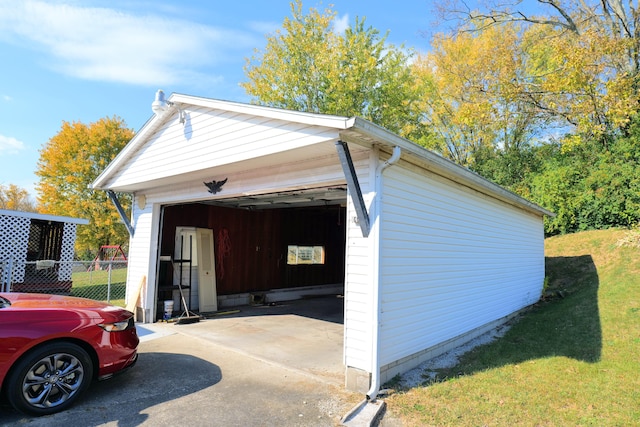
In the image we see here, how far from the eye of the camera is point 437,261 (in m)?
5.38

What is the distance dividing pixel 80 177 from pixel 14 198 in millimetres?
14989

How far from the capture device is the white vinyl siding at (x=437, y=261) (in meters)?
4.37

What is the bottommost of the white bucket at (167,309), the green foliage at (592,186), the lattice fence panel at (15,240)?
the white bucket at (167,309)

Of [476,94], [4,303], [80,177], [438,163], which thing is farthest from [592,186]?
[80,177]

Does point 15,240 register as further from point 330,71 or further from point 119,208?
point 330,71

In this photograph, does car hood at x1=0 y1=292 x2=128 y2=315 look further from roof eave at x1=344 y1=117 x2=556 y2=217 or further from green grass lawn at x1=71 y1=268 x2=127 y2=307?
green grass lawn at x1=71 y1=268 x2=127 y2=307

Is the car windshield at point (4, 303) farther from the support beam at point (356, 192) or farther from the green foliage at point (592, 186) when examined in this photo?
the green foliage at point (592, 186)

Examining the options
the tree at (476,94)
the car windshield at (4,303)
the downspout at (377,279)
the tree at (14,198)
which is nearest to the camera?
the car windshield at (4,303)

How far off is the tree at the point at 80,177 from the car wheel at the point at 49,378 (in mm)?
19880

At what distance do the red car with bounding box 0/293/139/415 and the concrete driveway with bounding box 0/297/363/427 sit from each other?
0.70 feet

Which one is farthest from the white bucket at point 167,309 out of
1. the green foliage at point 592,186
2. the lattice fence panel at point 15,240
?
the green foliage at point 592,186

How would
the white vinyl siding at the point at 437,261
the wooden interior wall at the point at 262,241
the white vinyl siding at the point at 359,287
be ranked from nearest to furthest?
the white vinyl siding at the point at 359,287 < the white vinyl siding at the point at 437,261 < the wooden interior wall at the point at 262,241

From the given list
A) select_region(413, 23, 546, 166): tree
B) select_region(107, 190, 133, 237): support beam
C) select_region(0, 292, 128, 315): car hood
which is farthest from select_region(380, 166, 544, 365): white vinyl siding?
select_region(413, 23, 546, 166): tree

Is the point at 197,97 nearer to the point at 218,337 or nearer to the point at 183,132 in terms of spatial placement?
the point at 183,132
